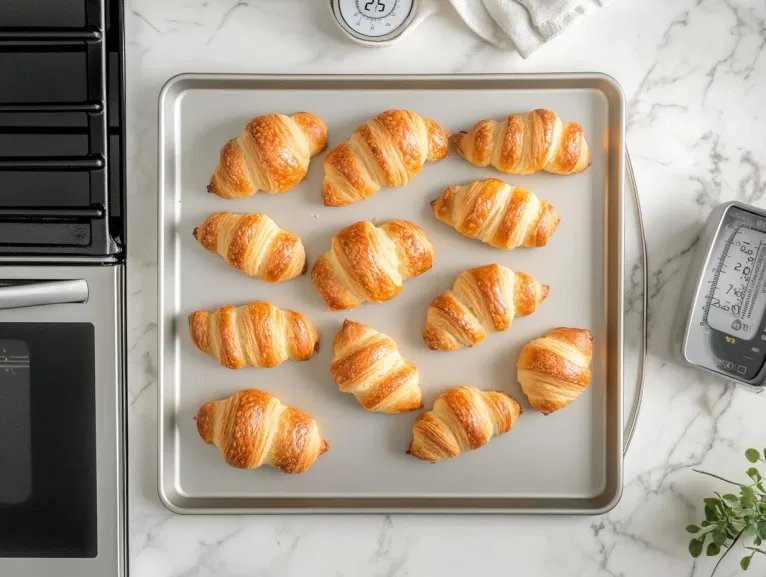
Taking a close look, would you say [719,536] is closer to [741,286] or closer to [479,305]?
[741,286]

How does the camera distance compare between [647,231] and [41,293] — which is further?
[647,231]

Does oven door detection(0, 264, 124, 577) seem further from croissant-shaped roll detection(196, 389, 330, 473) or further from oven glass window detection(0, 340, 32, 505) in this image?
croissant-shaped roll detection(196, 389, 330, 473)

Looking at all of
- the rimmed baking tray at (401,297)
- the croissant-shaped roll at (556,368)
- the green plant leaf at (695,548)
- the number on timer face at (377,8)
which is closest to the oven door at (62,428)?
the rimmed baking tray at (401,297)

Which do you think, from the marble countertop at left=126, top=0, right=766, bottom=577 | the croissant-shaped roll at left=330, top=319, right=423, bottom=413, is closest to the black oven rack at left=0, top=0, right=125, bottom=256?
the marble countertop at left=126, top=0, right=766, bottom=577

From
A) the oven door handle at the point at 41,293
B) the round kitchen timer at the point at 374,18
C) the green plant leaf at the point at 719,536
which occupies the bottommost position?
the green plant leaf at the point at 719,536

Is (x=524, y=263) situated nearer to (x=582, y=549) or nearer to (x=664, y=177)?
(x=664, y=177)

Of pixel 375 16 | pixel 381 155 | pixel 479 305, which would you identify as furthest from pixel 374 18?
pixel 479 305

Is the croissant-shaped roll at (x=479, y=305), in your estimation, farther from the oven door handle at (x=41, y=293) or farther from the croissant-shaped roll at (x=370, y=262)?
the oven door handle at (x=41, y=293)
